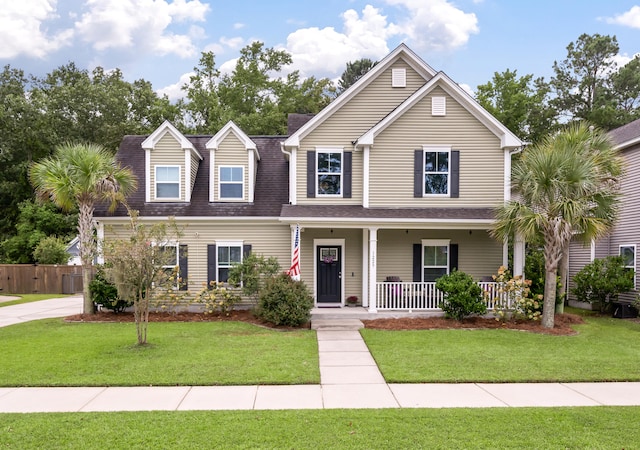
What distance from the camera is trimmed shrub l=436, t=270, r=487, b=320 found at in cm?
1216

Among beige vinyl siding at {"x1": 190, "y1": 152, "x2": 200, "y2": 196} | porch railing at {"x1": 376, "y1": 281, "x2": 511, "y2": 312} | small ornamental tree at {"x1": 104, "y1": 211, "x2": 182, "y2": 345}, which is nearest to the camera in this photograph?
small ornamental tree at {"x1": 104, "y1": 211, "x2": 182, "y2": 345}

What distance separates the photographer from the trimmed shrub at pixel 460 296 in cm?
1216

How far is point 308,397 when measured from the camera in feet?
20.5

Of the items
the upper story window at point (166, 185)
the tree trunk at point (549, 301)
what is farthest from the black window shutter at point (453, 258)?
the upper story window at point (166, 185)

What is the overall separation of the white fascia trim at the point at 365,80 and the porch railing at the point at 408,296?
18.7 feet

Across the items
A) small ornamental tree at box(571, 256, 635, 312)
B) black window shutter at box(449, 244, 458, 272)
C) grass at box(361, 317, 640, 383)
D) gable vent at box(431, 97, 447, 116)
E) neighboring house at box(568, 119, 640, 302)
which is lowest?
grass at box(361, 317, 640, 383)

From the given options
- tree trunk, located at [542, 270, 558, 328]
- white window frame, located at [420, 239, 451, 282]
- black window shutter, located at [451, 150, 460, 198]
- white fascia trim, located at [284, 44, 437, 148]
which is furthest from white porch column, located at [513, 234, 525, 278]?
white fascia trim, located at [284, 44, 437, 148]

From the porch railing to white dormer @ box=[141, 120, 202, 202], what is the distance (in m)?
7.65

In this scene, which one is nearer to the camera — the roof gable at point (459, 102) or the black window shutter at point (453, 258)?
the roof gable at point (459, 102)

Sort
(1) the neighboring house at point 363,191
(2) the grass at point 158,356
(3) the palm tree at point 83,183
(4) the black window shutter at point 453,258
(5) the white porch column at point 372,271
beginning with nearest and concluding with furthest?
(2) the grass at point 158,356
(3) the palm tree at point 83,183
(5) the white porch column at point 372,271
(1) the neighboring house at point 363,191
(4) the black window shutter at point 453,258

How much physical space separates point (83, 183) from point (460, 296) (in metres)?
11.9

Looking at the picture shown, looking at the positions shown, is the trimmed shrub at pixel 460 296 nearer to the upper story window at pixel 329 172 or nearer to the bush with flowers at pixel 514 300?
the bush with flowers at pixel 514 300

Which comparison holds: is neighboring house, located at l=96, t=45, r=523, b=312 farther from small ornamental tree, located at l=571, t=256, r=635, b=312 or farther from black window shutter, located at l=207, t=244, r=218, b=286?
small ornamental tree, located at l=571, t=256, r=635, b=312

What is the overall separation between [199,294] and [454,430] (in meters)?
10.3
